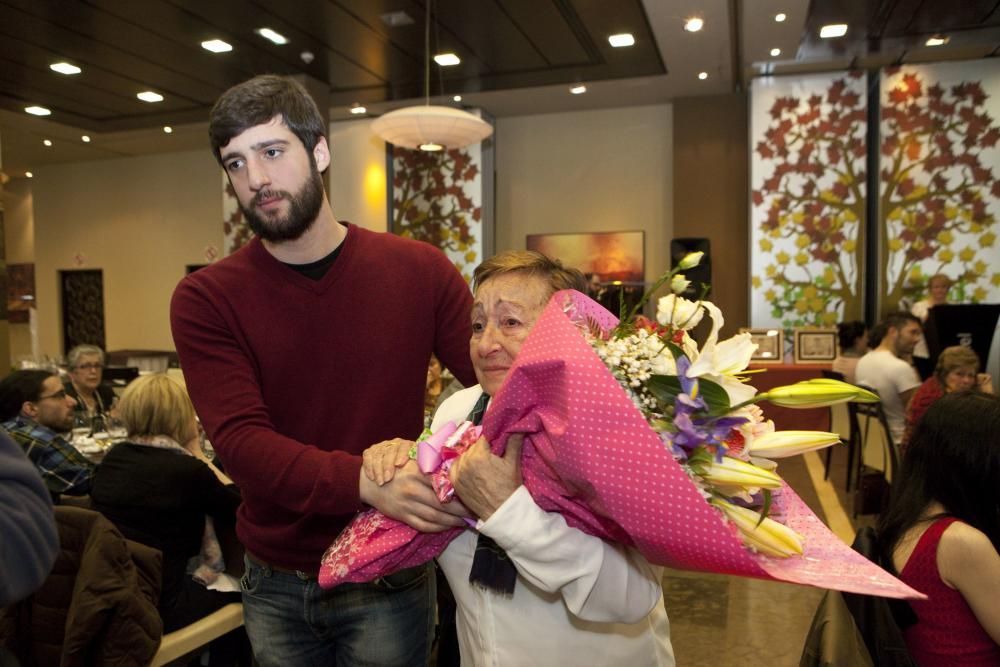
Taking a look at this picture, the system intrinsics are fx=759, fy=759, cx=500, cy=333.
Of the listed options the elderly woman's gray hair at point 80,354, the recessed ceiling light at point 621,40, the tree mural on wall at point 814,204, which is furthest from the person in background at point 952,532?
the tree mural on wall at point 814,204

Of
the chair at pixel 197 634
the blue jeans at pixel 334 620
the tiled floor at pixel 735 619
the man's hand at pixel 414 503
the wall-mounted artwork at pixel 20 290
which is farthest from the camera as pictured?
the wall-mounted artwork at pixel 20 290

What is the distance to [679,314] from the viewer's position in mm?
1118

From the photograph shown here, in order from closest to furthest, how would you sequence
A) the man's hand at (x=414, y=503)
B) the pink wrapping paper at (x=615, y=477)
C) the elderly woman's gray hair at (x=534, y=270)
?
the pink wrapping paper at (x=615, y=477) → the man's hand at (x=414, y=503) → the elderly woman's gray hair at (x=534, y=270)

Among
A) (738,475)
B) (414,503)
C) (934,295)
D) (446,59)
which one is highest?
(446,59)

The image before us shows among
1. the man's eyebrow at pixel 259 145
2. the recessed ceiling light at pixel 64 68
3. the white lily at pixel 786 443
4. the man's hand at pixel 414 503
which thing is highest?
the recessed ceiling light at pixel 64 68

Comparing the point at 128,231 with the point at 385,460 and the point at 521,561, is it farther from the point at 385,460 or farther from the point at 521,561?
the point at 521,561

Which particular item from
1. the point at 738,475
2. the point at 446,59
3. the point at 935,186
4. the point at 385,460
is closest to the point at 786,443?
the point at 738,475

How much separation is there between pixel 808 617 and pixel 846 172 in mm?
6657

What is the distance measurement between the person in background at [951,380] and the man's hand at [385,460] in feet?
12.3

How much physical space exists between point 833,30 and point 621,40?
7.01ft

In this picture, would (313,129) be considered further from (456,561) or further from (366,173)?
(366,173)

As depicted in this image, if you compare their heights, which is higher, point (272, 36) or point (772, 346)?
point (272, 36)

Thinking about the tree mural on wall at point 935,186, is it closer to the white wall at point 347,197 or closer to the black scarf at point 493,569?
the white wall at point 347,197

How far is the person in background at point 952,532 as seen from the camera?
182 cm
